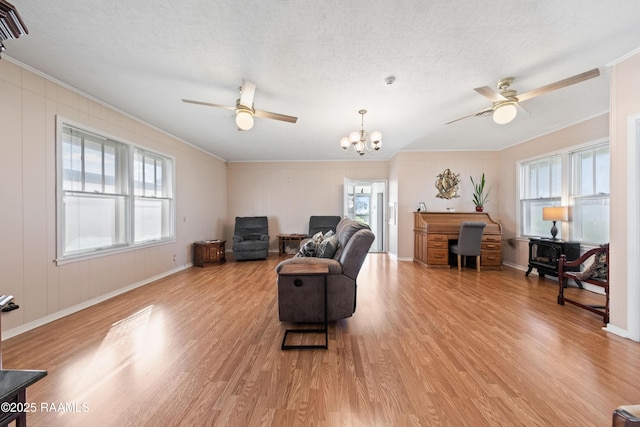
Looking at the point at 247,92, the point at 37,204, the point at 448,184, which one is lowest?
the point at 37,204

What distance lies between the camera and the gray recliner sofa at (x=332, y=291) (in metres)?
2.38

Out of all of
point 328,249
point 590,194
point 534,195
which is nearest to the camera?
point 328,249

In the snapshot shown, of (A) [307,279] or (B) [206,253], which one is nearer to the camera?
(A) [307,279]

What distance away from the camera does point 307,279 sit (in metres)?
2.37

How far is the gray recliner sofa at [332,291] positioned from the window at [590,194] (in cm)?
386

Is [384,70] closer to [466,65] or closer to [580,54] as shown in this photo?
[466,65]

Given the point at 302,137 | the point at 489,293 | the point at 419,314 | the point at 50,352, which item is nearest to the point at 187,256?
the point at 50,352

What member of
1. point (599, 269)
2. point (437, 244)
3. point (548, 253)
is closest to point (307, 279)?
point (599, 269)

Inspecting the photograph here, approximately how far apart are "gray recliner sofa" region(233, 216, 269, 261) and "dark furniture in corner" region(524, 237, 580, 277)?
5.39m

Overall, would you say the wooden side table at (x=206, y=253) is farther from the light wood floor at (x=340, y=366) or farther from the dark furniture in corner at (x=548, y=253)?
the dark furniture in corner at (x=548, y=253)

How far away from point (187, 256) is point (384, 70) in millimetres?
4962

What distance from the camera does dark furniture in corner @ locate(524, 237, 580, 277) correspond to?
3643mm

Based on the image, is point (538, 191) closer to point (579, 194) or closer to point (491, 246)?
point (579, 194)

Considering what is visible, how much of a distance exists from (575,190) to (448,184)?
2.02m
